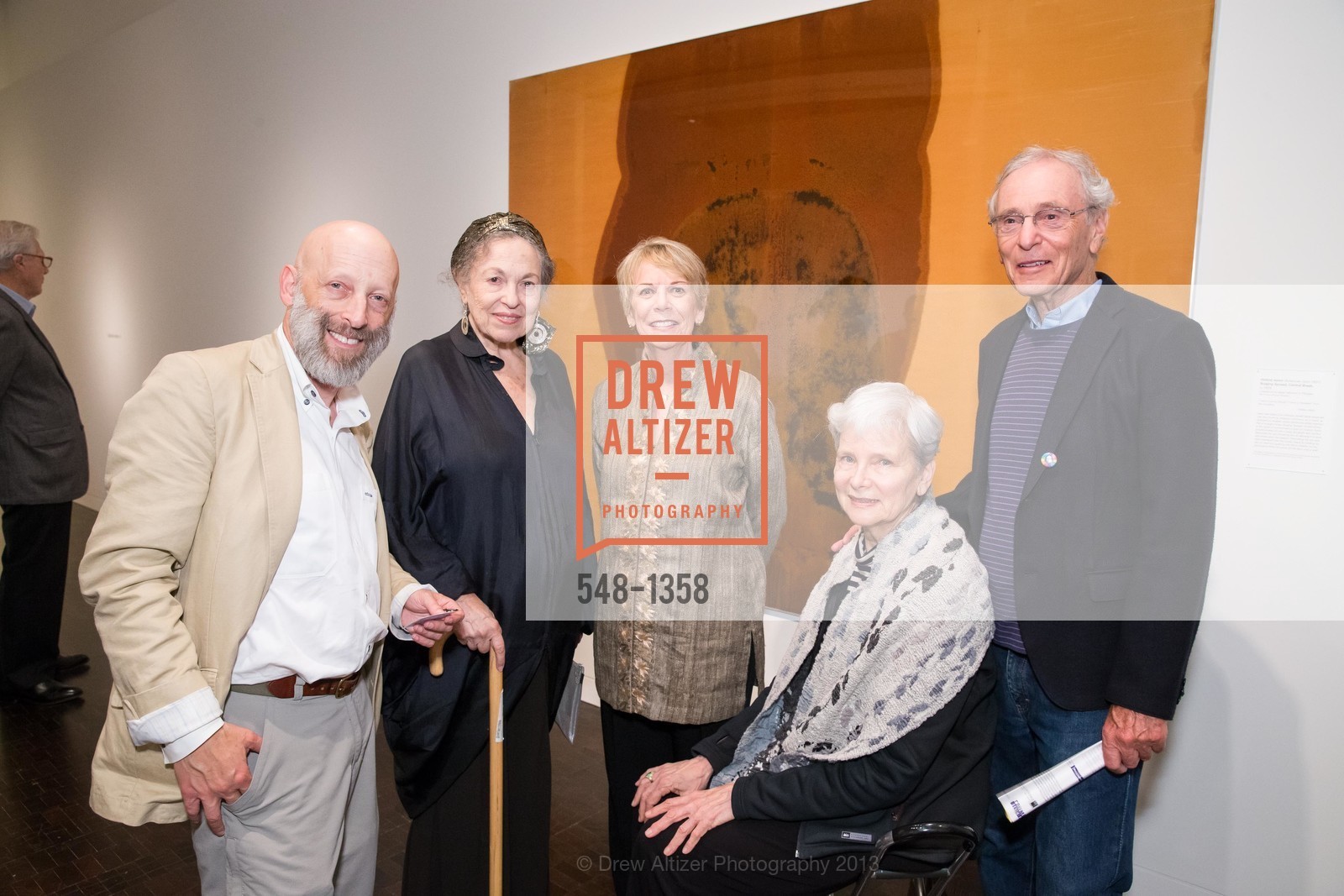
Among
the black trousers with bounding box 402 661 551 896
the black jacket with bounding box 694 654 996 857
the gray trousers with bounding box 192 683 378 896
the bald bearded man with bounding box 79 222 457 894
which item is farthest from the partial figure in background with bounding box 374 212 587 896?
the black jacket with bounding box 694 654 996 857

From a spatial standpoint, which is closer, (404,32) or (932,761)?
(932,761)

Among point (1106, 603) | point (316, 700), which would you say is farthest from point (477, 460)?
point (1106, 603)

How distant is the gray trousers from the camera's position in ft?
5.11

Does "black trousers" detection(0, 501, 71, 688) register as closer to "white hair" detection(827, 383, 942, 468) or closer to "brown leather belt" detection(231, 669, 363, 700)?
"brown leather belt" detection(231, 669, 363, 700)

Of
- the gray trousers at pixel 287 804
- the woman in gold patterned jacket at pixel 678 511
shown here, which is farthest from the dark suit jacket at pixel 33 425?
the woman in gold patterned jacket at pixel 678 511

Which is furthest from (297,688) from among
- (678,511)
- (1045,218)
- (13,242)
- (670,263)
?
(13,242)

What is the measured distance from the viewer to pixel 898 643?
5.01 feet

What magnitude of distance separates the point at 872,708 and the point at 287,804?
116cm

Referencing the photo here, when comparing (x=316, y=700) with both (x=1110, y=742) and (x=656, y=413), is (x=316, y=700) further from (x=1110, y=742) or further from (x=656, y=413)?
(x=1110, y=742)

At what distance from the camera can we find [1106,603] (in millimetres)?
1563

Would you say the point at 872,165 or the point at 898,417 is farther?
the point at 872,165

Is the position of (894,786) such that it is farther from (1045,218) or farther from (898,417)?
(1045,218)

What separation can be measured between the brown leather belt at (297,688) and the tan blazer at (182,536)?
0.07 meters

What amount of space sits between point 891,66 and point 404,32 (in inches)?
110
